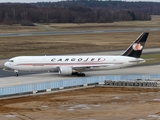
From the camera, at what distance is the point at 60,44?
12156cm

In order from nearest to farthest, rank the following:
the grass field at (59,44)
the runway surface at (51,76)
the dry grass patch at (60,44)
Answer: the runway surface at (51,76) → the grass field at (59,44) → the dry grass patch at (60,44)

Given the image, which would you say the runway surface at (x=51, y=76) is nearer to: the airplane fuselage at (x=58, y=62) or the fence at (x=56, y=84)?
the airplane fuselage at (x=58, y=62)

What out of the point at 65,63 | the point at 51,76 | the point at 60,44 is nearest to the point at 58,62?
the point at 65,63

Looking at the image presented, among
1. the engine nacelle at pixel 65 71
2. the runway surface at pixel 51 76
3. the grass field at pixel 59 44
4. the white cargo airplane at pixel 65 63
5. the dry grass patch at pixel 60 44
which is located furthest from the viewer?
the dry grass patch at pixel 60 44

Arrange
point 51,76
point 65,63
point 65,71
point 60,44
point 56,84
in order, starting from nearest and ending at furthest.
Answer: point 56,84 → point 65,71 → point 65,63 → point 51,76 → point 60,44

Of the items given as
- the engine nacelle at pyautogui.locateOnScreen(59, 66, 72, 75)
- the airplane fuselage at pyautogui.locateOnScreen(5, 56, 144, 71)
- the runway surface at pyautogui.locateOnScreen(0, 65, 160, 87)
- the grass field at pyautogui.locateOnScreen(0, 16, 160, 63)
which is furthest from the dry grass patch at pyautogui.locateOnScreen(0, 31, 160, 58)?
the engine nacelle at pyautogui.locateOnScreen(59, 66, 72, 75)

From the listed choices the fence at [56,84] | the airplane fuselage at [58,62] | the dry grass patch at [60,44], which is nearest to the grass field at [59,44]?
the dry grass patch at [60,44]

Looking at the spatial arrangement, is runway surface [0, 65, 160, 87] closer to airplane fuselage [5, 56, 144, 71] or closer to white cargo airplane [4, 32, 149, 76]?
white cargo airplane [4, 32, 149, 76]

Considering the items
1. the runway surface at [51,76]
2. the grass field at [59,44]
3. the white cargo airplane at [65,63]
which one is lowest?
the runway surface at [51,76]

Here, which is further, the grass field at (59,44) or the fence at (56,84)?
the grass field at (59,44)

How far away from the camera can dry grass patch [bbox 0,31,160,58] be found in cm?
10669

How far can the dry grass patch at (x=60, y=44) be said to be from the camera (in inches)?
4200

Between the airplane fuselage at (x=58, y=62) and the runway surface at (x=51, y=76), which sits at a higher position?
the airplane fuselage at (x=58, y=62)

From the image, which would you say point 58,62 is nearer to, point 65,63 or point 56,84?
point 65,63
